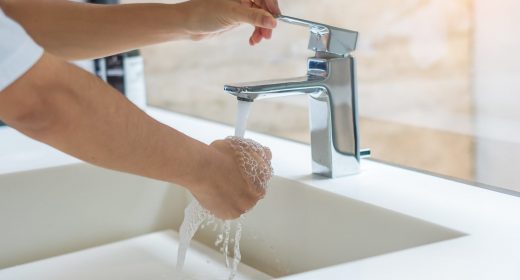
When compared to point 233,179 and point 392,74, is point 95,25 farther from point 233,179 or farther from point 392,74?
point 392,74

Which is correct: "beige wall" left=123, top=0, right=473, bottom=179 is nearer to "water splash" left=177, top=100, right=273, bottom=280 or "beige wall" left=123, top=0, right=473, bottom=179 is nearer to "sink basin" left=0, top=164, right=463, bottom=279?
"sink basin" left=0, top=164, right=463, bottom=279

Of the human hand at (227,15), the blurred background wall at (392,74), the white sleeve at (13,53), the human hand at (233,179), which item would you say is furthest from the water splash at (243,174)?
the blurred background wall at (392,74)

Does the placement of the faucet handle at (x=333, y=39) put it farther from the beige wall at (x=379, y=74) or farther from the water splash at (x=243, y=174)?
the beige wall at (x=379, y=74)

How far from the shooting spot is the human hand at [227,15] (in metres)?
0.90

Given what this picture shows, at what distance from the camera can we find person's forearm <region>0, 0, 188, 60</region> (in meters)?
0.99

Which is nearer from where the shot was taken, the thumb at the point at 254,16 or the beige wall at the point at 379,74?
the thumb at the point at 254,16

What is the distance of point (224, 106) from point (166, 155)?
0.97 m

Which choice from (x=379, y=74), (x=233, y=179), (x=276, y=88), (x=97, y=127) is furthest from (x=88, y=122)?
(x=379, y=74)

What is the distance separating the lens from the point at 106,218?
3.67ft

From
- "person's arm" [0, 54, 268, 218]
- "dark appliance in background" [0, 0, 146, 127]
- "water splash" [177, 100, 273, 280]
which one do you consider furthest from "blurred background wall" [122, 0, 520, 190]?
Result: "person's arm" [0, 54, 268, 218]

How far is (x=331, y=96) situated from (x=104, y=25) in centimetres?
31

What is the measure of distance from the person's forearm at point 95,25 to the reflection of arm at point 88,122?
0.34 m

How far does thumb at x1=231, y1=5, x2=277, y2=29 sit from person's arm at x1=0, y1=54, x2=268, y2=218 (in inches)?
8.0

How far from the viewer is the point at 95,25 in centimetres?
100
